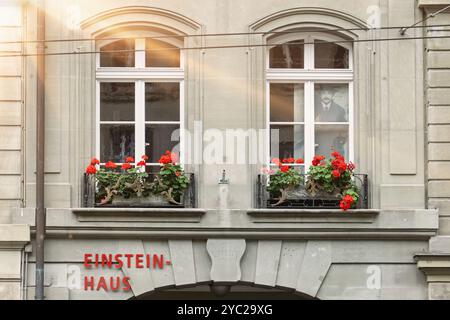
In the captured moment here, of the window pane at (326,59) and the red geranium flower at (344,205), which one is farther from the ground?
the window pane at (326,59)

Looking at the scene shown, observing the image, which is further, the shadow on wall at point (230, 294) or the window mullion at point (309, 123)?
the window mullion at point (309, 123)

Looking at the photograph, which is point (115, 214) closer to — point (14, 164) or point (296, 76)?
point (14, 164)

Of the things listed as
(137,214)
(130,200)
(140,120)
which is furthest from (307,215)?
(140,120)

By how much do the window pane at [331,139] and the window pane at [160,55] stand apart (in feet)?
7.94

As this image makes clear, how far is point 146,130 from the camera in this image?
16.9 metres

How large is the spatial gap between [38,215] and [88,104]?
1862 millimetres

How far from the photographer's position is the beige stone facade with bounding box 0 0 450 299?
1628cm

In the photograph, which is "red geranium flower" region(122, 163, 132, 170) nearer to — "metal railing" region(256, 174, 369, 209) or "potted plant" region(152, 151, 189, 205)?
"potted plant" region(152, 151, 189, 205)

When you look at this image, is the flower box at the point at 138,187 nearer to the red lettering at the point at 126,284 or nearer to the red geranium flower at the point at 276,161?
the red lettering at the point at 126,284

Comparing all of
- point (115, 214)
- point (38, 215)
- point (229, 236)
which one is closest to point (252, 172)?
point (229, 236)

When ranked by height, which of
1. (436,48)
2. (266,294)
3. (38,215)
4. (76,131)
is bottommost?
(266,294)

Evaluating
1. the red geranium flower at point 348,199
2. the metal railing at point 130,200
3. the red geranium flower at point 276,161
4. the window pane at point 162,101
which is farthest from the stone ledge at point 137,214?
the red geranium flower at point 348,199

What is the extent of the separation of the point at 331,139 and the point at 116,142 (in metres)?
Answer: 3.28

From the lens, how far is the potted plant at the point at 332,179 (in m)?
16.3
